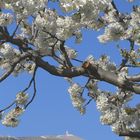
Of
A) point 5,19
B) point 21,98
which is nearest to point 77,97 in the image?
point 21,98

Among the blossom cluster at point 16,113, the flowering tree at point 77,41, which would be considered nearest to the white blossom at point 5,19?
the flowering tree at point 77,41

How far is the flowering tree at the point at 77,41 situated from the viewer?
9086mm

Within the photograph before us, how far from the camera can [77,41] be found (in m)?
10.7

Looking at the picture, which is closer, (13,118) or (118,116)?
(118,116)

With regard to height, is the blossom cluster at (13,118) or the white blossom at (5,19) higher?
the white blossom at (5,19)

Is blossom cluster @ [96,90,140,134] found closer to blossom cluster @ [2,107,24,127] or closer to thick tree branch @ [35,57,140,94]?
thick tree branch @ [35,57,140,94]

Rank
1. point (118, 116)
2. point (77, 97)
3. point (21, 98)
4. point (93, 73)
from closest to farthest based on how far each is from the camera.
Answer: point (93, 73) → point (118, 116) → point (21, 98) → point (77, 97)

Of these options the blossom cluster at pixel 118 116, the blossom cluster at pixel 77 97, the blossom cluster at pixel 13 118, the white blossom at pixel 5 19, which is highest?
the white blossom at pixel 5 19

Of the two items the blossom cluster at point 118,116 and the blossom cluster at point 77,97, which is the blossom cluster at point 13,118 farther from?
the blossom cluster at point 118,116

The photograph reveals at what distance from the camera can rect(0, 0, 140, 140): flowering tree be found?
909 centimetres

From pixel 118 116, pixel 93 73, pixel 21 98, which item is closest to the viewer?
pixel 93 73

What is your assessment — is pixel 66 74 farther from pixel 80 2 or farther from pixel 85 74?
pixel 80 2

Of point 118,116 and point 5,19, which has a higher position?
point 5,19

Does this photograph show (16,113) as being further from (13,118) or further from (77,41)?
(77,41)
